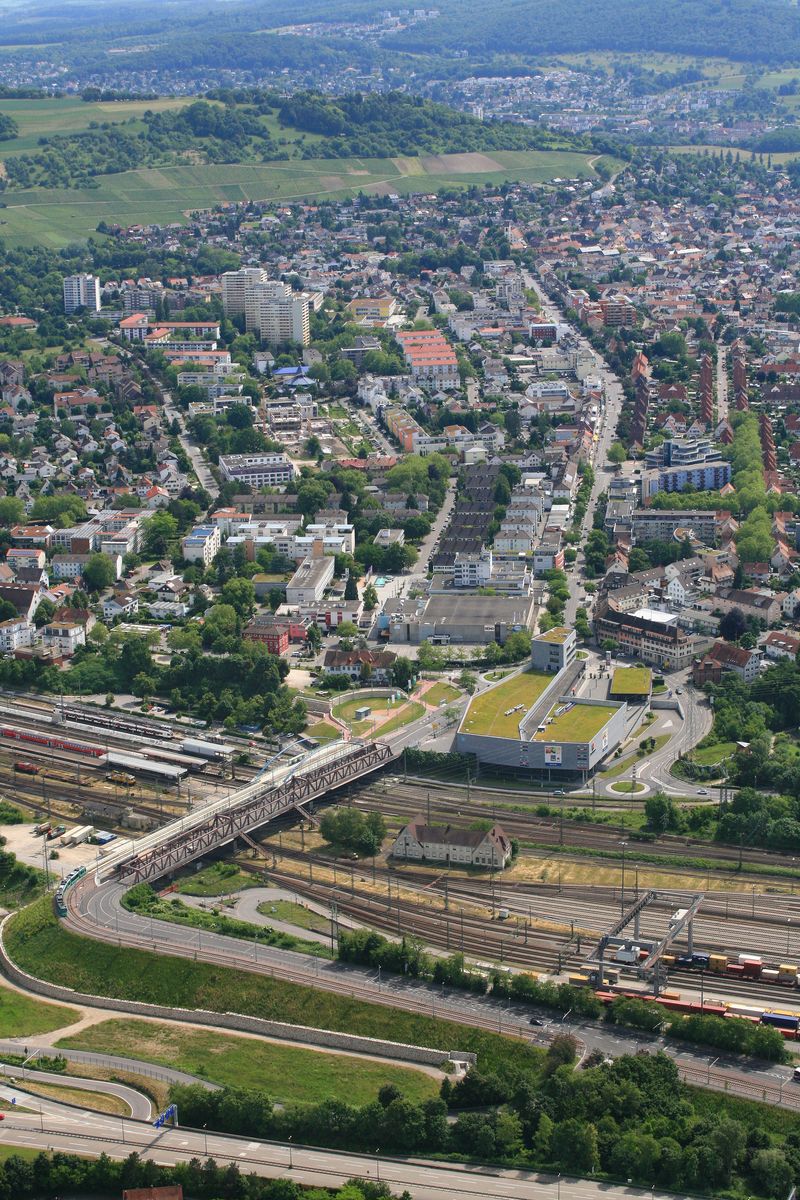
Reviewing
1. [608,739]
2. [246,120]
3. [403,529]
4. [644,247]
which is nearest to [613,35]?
[246,120]

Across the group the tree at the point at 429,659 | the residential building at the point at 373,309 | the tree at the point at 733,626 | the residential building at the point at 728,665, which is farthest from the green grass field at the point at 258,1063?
the residential building at the point at 373,309

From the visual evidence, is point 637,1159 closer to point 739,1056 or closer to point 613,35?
point 739,1056

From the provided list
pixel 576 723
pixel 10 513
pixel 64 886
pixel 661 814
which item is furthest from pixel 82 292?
pixel 661 814

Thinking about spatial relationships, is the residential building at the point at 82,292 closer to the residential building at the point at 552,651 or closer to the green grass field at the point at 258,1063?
the residential building at the point at 552,651

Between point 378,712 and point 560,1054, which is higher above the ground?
point 560,1054

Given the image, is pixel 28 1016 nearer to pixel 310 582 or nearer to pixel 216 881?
pixel 216 881

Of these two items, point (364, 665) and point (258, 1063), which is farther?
point (364, 665)

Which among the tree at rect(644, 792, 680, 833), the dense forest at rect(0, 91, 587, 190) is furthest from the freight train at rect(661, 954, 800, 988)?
the dense forest at rect(0, 91, 587, 190)
